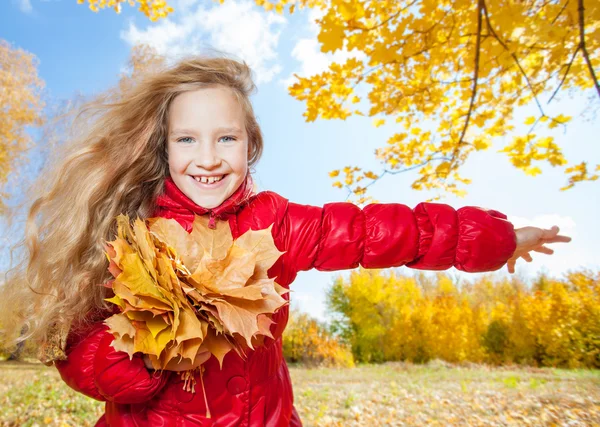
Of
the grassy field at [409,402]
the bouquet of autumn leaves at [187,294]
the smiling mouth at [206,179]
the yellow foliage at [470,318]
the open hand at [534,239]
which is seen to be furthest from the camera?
the yellow foliage at [470,318]

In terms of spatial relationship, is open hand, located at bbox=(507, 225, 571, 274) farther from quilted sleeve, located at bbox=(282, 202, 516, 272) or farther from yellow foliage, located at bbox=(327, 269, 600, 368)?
yellow foliage, located at bbox=(327, 269, 600, 368)

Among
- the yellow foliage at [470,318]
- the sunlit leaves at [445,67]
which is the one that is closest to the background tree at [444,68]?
the sunlit leaves at [445,67]

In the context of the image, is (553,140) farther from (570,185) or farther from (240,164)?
(240,164)

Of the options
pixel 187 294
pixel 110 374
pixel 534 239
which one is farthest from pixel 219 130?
pixel 534 239

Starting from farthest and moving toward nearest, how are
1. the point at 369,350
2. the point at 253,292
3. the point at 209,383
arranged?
1. the point at 369,350
2. the point at 209,383
3. the point at 253,292

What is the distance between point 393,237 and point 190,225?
0.68 metres

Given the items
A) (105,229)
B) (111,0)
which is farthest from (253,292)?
(111,0)

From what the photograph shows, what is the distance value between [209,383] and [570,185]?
86.1 inches

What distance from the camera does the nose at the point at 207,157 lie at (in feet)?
4.66

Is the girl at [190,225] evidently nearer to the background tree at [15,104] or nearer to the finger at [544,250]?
the finger at [544,250]

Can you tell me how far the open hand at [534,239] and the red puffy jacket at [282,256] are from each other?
0.26 feet

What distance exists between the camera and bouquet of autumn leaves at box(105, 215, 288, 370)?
3.40ft

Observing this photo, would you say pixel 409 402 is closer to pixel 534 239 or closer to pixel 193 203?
pixel 534 239

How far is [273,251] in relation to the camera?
114 centimetres
